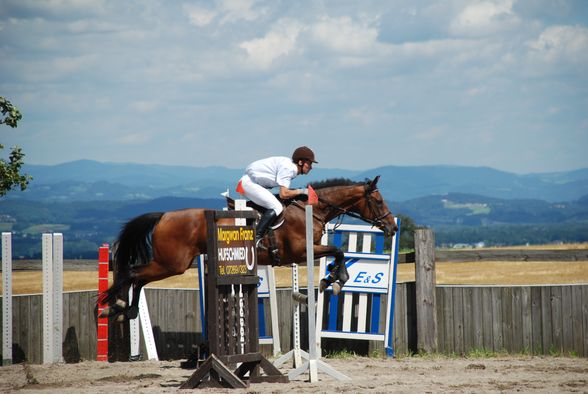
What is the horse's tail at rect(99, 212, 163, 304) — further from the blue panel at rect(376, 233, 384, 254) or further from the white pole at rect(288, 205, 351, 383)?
the blue panel at rect(376, 233, 384, 254)

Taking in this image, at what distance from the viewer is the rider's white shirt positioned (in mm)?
9570

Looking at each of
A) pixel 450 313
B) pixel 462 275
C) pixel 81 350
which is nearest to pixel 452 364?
pixel 450 313

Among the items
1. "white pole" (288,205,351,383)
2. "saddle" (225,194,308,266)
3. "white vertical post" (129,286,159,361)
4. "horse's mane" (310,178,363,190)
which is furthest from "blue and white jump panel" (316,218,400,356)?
"white pole" (288,205,351,383)

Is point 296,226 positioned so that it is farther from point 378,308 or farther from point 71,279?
point 71,279

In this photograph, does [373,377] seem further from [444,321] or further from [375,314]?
[444,321]

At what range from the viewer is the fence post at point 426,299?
36.6 ft

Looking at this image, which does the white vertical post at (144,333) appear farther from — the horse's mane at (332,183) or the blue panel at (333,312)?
the horse's mane at (332,183)

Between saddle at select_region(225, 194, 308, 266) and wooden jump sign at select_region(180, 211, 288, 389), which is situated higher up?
saddle at select_region(225, 194, 308, 266)

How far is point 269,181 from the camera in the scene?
988 centimetres

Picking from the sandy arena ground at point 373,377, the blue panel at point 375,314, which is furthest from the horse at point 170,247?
the blue panel at point 375,314

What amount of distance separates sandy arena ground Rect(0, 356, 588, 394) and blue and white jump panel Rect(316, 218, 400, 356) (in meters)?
0.40

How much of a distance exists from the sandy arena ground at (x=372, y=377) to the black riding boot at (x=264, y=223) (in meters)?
1.65

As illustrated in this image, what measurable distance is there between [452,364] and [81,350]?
4.64 meters

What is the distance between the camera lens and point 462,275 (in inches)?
1499
